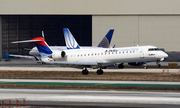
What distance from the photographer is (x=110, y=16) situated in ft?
216

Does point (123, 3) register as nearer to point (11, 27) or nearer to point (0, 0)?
point (0, 0)

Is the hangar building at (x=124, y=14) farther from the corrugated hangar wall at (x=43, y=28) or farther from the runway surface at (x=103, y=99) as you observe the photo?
the runway surface at (x=103, y=99)

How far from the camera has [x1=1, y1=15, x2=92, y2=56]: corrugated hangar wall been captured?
8206 cm

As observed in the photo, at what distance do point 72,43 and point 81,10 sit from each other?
24615 mm

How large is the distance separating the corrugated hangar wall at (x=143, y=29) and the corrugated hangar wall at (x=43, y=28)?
1638 centimetres

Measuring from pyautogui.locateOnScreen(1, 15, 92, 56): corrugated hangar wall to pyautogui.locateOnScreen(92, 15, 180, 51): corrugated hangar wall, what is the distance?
16.4 meters

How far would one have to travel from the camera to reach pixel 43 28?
84.0m

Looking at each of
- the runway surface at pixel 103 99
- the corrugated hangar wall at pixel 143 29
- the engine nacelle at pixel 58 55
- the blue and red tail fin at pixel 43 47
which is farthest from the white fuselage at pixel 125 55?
the corrugated hangar wall at pixel 143 29

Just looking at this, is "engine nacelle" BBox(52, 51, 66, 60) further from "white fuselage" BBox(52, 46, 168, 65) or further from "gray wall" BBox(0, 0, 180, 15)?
"gray wall" BBox(0, 0, 180, 15)

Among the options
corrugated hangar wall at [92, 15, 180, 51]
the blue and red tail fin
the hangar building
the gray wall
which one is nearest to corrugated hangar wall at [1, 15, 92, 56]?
the gray wall

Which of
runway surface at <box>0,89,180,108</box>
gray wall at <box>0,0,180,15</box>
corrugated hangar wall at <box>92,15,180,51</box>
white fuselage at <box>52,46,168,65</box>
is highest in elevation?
gray wall at <box>0,0,180,15</box>

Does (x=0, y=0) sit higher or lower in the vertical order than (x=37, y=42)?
higher

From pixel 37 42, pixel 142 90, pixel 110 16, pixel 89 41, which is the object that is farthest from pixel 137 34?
pixel 142 90

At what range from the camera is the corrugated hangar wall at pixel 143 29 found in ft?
212
